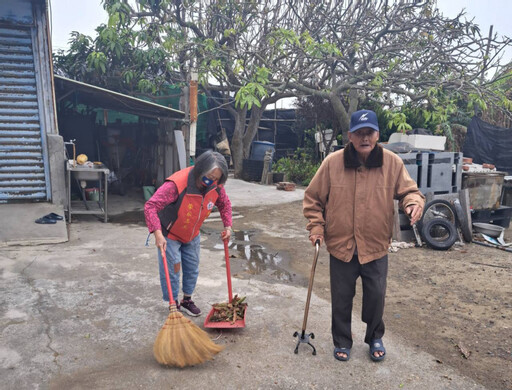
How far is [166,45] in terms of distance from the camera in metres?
11.0

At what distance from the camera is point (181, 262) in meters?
3.98

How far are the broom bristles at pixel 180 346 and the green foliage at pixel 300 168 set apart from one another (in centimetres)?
1238

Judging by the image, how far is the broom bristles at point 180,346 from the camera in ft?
9.86

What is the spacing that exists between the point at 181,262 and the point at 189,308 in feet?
1.47

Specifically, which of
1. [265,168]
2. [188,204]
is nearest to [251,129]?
[265,168]

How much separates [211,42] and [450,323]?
9.04 m

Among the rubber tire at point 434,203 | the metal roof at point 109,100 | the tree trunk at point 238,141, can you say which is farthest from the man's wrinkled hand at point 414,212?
the tree trunk at point 238,141

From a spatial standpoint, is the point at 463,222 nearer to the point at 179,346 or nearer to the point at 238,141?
the point at 179,346

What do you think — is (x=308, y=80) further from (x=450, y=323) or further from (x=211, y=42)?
(x=450, y=323)

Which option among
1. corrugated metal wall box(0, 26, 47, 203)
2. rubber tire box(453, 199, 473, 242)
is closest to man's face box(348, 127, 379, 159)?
rubber tire box(453, 199, 473, 242)

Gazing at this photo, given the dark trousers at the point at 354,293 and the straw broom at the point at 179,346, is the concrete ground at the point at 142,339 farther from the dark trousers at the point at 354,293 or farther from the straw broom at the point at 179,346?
the dark trousers at the point at 354,293

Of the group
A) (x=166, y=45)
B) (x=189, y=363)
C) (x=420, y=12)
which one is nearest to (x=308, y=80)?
(x=420, y=12)

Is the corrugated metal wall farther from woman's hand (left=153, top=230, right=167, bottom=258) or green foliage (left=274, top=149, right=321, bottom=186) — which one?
green foliage (left=274, top=149, right=321, bottom=186)

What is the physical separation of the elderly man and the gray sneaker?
1.36m
